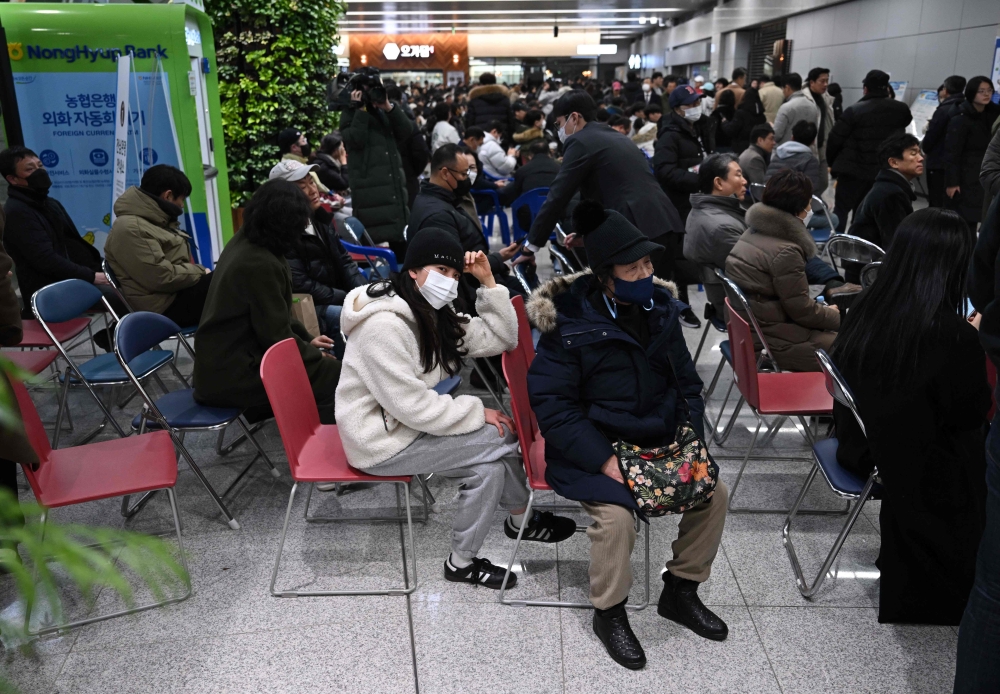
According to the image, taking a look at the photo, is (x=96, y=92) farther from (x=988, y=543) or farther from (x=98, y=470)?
(x=988, y=543)

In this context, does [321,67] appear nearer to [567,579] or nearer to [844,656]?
[567,579]

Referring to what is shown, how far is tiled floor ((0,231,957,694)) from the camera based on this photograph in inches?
92.7

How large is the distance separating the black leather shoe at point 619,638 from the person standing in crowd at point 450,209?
202 cm

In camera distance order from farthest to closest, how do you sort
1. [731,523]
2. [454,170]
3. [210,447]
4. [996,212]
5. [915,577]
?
[454,170] → [210,447] → [731,523] → [915,577] → [996,212]

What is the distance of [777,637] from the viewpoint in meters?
2.52

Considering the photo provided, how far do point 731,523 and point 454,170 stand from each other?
2216 mm

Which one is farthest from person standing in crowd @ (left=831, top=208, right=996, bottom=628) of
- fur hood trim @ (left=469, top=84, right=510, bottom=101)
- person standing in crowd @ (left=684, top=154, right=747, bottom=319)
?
fur hood trim @ (left=469, top=84, right=510, bottom=101)

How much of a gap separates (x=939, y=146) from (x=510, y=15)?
19.7m

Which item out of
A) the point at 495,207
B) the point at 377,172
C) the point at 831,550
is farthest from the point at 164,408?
the point at 495,207

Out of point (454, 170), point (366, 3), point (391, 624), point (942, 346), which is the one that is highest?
point (366, 3)

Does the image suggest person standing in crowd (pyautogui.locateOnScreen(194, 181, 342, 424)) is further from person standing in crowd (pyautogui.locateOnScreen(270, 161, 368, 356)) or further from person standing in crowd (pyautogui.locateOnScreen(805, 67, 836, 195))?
person standing in crowd (pyautogui.locateOnScreen(805, 67, 836, 195))

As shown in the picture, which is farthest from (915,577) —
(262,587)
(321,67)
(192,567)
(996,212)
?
Result: (321,67)

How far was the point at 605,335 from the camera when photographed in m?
2.39

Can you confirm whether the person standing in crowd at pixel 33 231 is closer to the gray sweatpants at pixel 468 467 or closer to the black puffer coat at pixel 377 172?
the black puffer coat at pixel 377 172
